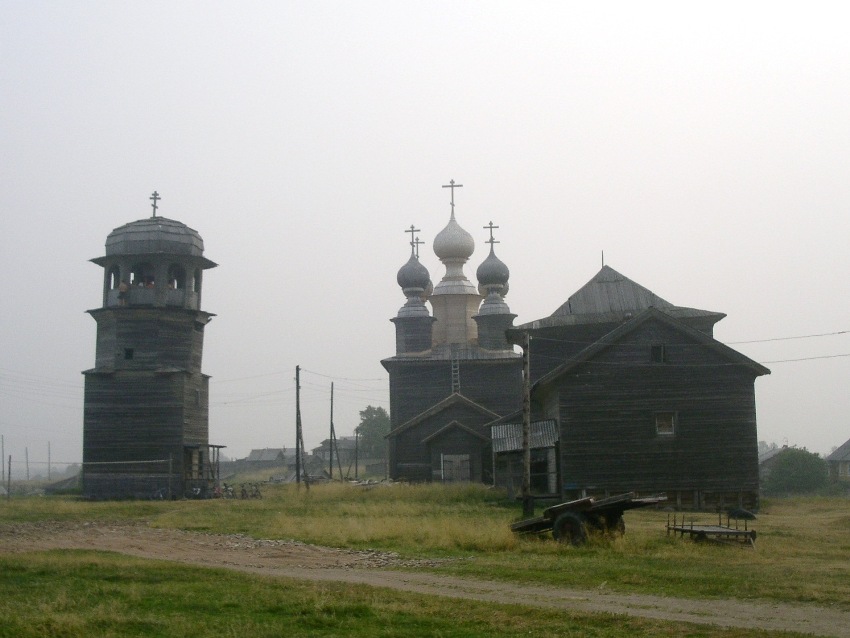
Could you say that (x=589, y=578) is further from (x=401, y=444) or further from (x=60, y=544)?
(x=401, y=444)

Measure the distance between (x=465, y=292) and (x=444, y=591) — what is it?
2119 inches

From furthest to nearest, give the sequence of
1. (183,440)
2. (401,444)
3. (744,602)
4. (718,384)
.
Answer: (401,444), (183,440), (718,384), (744,602)

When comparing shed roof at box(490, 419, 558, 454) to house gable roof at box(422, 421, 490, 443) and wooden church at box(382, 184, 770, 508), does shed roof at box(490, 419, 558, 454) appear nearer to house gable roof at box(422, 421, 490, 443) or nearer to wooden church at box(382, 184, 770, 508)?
wooden church at box(382, 184, 770, 508)

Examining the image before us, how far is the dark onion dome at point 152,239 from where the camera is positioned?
4894 cm

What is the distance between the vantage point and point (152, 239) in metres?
49.0

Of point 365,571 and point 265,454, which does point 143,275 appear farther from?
point 265,454

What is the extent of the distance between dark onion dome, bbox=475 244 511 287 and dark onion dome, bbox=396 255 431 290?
3.45 meters

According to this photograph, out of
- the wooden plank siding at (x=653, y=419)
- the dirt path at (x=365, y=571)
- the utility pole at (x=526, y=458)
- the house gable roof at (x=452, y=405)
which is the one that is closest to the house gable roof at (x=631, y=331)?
the wooden plank siding at (x=653, y=419)

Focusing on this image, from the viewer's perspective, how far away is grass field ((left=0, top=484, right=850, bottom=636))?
11219 mm

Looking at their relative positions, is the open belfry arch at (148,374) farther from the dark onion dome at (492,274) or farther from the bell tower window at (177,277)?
the dark onion dome at (492,274)

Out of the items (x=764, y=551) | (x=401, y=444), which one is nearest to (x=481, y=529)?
(x=764, y=551)

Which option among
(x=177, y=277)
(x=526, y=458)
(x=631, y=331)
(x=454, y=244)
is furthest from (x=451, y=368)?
(x=526, y=458)

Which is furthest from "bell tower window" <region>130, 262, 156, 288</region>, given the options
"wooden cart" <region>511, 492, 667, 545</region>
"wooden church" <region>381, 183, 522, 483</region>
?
"wooden cart" <region>511, 492, 667, 545</region>

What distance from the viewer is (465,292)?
67.8 meters
